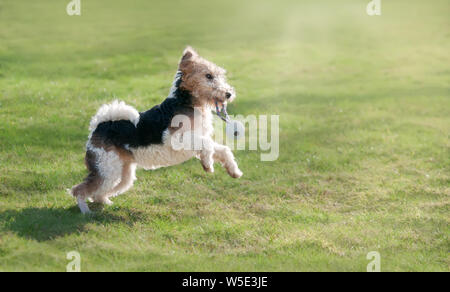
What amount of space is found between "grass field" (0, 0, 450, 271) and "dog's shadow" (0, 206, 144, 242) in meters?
0.03

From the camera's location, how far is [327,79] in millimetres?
16891

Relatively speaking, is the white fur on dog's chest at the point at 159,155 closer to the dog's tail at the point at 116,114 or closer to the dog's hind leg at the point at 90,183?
the dog's tail at the point at 116,114

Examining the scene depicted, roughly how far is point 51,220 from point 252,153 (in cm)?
479

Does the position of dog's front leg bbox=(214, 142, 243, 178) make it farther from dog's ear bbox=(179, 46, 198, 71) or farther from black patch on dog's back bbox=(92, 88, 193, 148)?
dog's ear bbox=(179, 46, 198, 71)

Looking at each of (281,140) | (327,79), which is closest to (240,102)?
(281,140)

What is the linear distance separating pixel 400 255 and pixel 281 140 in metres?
5.09

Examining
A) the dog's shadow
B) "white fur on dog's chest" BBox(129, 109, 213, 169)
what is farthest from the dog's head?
the dog's shadow

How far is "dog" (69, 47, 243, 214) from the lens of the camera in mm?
7156

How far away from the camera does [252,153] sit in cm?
1127

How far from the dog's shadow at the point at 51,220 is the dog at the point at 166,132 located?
23 cm

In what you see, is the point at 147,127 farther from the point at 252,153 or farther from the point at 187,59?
the point at 252,153

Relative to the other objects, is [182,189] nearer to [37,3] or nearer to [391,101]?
[391,101]

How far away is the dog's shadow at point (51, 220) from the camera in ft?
23.9

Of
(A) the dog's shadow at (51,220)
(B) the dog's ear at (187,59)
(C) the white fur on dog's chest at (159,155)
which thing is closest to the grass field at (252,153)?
(A) the dog's shadow at (51,220)
